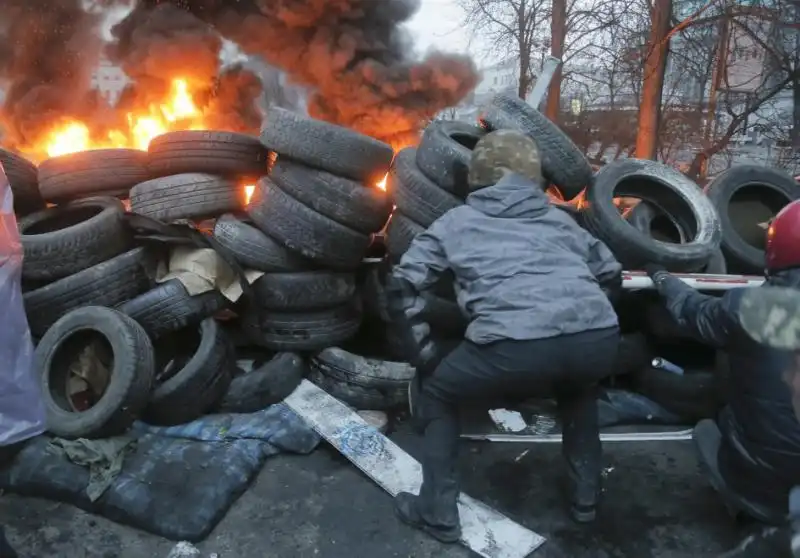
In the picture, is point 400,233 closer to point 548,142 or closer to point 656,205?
point 548,142

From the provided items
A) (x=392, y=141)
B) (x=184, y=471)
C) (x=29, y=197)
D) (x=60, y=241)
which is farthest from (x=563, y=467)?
(x=392, y=141)

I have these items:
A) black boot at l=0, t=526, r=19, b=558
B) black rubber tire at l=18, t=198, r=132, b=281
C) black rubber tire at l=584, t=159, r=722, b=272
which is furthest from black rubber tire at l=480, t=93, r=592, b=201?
black boot at l=0, t=526, r=19, b=558

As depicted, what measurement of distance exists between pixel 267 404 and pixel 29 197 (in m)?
2.61

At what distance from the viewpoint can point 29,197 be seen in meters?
4.82

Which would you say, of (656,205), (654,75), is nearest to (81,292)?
(656,205)

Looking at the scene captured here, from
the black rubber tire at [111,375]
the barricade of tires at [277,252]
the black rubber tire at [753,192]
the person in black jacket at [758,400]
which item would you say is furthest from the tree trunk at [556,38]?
the black rubber tire at [111,375]

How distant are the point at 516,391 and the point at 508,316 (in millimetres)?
427

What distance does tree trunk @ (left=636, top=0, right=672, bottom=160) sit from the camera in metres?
10.4

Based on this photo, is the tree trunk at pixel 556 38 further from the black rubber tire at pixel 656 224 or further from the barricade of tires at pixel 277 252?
the barricade of tires at pixel 277 252

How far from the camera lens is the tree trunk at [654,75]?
34.2 ft

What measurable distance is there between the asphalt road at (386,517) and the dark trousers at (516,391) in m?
0.21

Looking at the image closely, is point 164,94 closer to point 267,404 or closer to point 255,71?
point 255,71

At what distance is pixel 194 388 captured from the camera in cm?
382

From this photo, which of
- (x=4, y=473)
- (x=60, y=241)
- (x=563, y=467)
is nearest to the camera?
(x=4, y=473)
